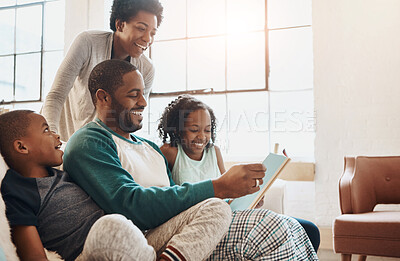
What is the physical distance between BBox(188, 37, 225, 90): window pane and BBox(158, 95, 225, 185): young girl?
1.97 meters

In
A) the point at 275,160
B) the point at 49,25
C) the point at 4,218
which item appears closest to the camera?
the point at 4,218

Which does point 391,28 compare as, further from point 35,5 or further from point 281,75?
point 35,5

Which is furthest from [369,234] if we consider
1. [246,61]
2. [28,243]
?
[246,61]

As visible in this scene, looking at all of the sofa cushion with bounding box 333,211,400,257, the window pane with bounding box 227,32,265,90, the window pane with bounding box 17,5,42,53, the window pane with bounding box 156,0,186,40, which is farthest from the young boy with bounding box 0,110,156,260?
the window pane with bounding box 17,5,42,53

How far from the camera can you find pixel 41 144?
1219 mm

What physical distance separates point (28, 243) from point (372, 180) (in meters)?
2.39

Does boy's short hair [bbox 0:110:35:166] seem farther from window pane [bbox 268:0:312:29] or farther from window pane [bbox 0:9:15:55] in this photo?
window pane [bbox 0:9:15:55]

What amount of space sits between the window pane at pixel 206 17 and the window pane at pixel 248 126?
73 centimetres

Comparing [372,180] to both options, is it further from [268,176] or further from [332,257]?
[268,176]

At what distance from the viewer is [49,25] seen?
4.68 meters

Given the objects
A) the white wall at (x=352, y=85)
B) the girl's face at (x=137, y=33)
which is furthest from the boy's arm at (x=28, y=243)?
the white wall at (x=352, y=85)

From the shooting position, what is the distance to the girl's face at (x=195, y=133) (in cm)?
190

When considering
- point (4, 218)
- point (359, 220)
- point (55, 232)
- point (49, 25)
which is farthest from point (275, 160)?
point (49, 25)

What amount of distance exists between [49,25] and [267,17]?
2.56m
